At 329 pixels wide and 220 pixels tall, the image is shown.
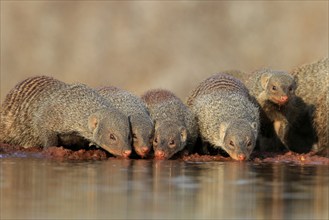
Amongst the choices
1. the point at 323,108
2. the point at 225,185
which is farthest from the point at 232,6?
the point at 225,185

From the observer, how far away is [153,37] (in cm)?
1630

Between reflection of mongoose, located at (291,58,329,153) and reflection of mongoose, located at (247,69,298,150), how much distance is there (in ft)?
0.58

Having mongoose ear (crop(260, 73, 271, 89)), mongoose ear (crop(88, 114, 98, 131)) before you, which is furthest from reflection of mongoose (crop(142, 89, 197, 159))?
mongoose ear (crop(260, 73, 271, 89))

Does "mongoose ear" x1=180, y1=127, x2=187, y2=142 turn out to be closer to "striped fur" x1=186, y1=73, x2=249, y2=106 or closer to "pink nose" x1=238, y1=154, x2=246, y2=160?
"pink nose" x1=238, y1=154, x2=246, y2=160

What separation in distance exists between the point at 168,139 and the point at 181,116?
48 centimetres

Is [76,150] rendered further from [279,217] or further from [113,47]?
[113,47]

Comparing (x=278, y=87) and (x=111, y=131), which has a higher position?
(x=278, y=87)

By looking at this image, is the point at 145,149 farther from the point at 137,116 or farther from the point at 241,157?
the point at 241,157

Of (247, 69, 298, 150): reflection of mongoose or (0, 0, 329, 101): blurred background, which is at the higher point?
(0, 0, 329, 101): blurred background

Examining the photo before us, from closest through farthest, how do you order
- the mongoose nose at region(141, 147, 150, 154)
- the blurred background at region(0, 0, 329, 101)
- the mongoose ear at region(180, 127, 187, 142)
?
the mongoose nose at region(141, 147, 150, 154)
the mongoose ear at region(180, 127, 187, 142)
the blurred background at region(0, 0, 329, 101)

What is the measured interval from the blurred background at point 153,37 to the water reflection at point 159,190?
7.32 meters

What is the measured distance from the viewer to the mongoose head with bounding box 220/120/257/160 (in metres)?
9.04

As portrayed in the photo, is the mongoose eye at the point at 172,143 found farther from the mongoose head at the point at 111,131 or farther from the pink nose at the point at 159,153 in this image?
the mongoose head at the point at 111,131

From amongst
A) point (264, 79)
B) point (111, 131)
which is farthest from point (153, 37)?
point (111, 131)
